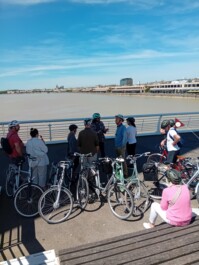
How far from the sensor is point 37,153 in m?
4.82

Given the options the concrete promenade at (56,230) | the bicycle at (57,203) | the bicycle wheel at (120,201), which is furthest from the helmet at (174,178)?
the bicycle at (57,203)

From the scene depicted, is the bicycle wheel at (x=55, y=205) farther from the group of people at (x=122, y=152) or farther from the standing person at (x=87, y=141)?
the standing person at (x=87, y=141)

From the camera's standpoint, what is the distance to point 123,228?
4.09m

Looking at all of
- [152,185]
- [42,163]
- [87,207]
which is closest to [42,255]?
[87,207]

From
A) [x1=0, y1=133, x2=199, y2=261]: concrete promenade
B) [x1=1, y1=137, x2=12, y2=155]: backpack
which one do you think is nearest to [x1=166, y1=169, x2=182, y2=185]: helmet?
[x1=0, y1=133, x2=199, y2=261]: concrete promenade

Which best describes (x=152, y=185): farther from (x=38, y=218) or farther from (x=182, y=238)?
(x=182, y=238)

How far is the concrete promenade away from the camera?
365cm

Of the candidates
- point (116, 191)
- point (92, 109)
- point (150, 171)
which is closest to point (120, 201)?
point (116, 191)

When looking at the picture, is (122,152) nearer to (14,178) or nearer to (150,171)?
(150,171)

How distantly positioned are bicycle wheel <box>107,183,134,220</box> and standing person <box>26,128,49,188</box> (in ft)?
4.63

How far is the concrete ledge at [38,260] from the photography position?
307cm

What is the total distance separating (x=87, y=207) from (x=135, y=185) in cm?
101

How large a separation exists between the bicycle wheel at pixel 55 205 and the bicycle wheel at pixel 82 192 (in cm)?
25

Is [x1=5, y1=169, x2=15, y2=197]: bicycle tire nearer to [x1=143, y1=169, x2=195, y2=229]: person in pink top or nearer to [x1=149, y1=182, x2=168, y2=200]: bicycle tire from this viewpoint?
[x1=149, y1=182, x2=168, y2=200]: bicycle tire
